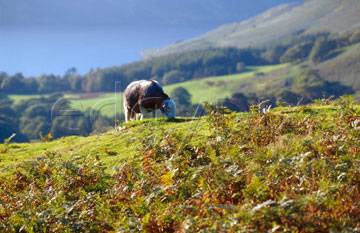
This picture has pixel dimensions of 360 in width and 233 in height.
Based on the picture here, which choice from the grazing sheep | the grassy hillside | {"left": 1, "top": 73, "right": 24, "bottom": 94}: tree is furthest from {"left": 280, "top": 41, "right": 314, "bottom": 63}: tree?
the grassy hillside

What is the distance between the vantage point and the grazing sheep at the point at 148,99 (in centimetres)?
1553

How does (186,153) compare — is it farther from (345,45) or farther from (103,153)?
(345,45)

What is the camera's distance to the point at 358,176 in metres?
6.04

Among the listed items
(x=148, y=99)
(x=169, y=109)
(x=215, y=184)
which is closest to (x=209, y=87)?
(x=148, y=99)

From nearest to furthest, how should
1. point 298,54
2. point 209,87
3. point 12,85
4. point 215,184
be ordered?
point 215,184
point 209,87
point 12,85
point 298,54

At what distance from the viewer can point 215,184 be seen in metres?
6.69

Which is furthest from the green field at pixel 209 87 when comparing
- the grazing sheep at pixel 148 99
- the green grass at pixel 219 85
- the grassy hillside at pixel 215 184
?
the grassy hillside at pixel 215 184

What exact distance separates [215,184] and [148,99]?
389 inches

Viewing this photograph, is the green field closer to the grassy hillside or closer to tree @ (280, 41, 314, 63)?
tree @ (280, 41, 314, 63)

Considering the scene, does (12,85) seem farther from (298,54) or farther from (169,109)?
(169,109)

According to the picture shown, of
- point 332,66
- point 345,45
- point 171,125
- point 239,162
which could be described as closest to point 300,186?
point 239,162

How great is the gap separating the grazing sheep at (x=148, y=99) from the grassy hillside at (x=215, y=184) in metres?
5.33

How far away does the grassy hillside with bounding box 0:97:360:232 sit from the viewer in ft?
17.4

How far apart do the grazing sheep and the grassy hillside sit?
17.5ft
